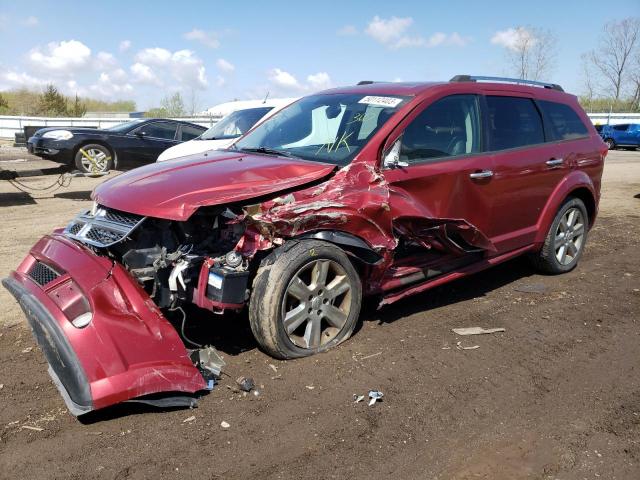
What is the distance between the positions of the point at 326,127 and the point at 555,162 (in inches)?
100

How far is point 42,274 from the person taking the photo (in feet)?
12.0

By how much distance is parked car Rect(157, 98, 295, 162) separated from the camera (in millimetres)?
9141

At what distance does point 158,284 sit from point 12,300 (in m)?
2.31

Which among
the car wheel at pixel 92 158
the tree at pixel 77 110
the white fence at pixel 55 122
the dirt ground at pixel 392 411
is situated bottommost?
the dirt ground at pixel 392 411

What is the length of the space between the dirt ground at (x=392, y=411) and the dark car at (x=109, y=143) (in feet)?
25.7

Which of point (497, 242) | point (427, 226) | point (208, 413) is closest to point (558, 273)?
point (497, 242)

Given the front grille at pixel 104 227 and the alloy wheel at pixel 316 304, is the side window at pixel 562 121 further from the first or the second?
the front grille at pixel 104 227

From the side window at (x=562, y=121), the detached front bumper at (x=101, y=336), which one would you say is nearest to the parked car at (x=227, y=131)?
the side window at (x=562, y=121)

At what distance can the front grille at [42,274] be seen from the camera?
3.57 meters

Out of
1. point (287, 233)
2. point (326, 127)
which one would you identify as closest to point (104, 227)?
point (287, 233)

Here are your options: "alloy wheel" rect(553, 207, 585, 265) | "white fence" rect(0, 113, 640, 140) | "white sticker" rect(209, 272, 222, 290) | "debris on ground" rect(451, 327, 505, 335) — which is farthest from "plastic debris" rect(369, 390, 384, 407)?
"white fence" rect(0, 113, 640, 140)

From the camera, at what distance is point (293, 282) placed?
3.75 meters

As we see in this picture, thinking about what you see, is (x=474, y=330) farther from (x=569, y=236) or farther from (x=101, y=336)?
(x=101, y=336)

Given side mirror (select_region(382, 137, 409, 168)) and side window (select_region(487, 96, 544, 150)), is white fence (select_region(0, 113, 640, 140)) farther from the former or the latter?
side mirror (select_region(382, 137, 409, 168))
